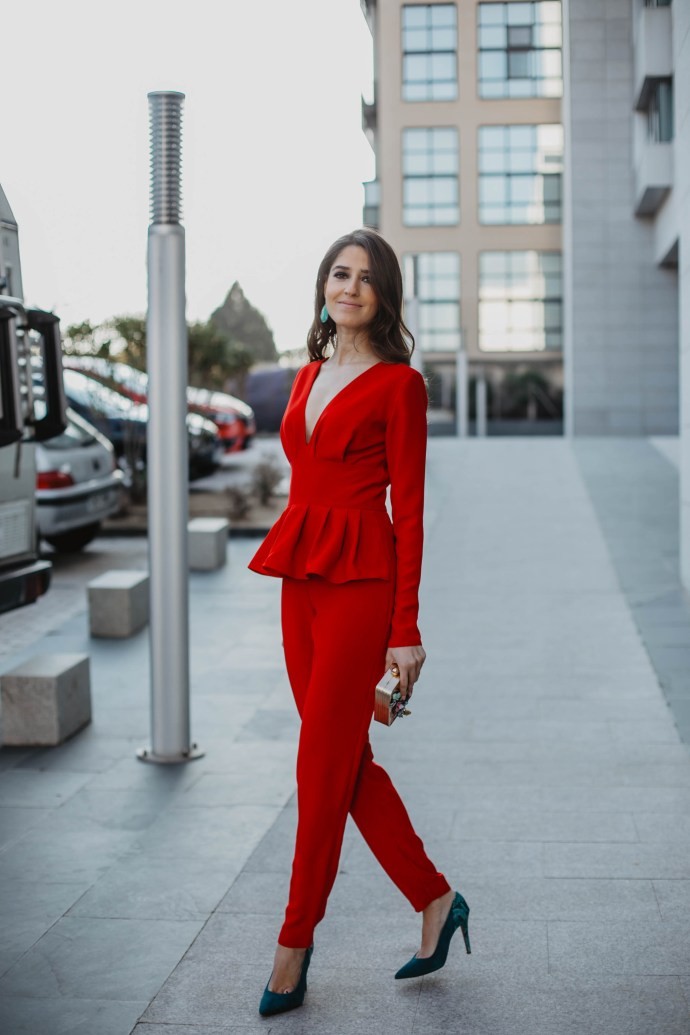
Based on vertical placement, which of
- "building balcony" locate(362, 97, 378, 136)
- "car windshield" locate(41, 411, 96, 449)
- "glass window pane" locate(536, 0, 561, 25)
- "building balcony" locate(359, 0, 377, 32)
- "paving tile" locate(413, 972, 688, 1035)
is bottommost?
"paving tile" locate(413, 972, 688, 1035)

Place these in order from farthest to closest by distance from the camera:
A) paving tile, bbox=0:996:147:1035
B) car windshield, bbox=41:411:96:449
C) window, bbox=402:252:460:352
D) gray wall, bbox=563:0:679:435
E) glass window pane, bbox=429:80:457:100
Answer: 1. window, bbox=402:252:460:352
2. glass window pane, bbox=429:80:457:100
3. gray wall, bbox=563:0:679:435
4. car windshield, bbox=41:411:96:449
5. paving tile, bbox=0:996:147:1035

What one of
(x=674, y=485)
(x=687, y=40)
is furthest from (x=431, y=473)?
(x=687, y=40)

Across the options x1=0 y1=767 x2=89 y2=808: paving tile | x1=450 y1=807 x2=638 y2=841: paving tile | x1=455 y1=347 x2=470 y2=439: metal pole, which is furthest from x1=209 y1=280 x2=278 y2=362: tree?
x1=450 y1=807 x2=638 y2=841: paving tile

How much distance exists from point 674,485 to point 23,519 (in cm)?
1197

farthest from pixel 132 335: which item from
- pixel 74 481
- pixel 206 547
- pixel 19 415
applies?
pixel 19 415

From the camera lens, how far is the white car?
12.0 meters

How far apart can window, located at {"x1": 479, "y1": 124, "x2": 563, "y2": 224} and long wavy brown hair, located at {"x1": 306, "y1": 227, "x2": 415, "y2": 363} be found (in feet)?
141

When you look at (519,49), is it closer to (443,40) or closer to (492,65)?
(492,65)

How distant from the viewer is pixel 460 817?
5023 mm

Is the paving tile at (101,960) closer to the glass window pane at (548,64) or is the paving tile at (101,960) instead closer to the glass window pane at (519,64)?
the glass window pane at (519,64)

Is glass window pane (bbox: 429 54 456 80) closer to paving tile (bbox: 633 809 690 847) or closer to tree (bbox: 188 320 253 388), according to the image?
tree (bbox: 188 320 253 388)

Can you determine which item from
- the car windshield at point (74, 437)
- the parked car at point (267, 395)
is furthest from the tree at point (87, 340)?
the parked car at point (267, 395)

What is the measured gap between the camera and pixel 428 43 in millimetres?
43406

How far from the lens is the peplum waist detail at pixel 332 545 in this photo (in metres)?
3.21
